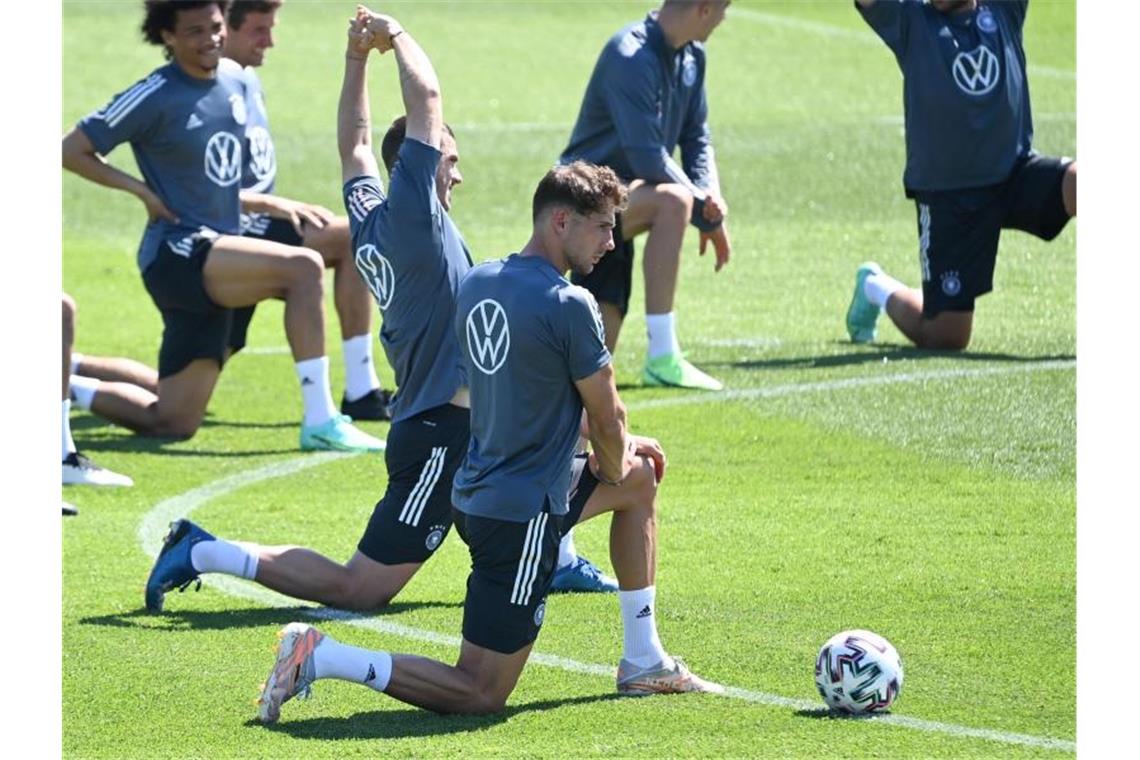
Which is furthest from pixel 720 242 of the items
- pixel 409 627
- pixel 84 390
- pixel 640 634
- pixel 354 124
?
pixel 640 634

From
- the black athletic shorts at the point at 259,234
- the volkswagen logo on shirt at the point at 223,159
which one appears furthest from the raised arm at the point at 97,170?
the black athletic shorts at the point at 259,234

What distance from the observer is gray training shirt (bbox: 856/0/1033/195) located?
1308 centimetres

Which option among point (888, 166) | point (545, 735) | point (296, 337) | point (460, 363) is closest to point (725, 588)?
point (460, 363)

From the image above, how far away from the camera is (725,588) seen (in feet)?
28.1

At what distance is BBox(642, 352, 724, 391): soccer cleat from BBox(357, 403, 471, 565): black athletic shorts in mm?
4580

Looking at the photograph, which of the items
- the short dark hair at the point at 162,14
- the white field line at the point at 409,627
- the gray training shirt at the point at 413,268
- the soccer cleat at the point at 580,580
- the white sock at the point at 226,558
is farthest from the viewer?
the short dark hair at the point at 162,14

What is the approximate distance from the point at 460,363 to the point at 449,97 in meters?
17.4

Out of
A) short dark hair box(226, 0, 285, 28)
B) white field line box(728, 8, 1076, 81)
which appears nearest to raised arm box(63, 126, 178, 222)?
short dark hair box(226, 0, 285, 28)

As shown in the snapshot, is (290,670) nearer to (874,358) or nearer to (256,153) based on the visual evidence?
(256,153)

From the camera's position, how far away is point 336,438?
11.4 meters

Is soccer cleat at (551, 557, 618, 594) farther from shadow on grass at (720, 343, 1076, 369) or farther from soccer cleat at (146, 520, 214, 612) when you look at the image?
shadow on grass at (720, 343, 1076, 369)

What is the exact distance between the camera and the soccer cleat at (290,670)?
6.75 meters

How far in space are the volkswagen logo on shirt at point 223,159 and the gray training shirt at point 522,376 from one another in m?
5.07

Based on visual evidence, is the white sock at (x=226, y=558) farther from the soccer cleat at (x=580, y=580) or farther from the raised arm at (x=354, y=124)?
the raised arm at (x=354, y=124)
